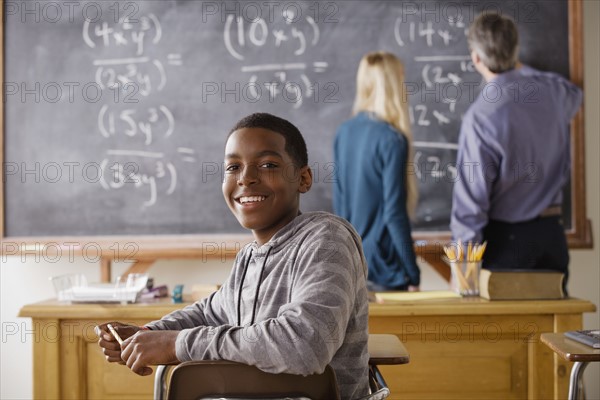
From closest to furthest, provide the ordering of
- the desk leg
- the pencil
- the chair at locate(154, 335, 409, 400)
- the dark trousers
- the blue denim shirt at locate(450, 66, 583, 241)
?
1. the chair at locate(154, 335, 409, 400)
2. the pencil
3. the desk leg
4. the dark trousers
5. the blue denim shirt at locate(450, 66, 583, 241)

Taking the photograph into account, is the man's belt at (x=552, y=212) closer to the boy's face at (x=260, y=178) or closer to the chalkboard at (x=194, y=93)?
the chalkboard at (x=194, y=93)

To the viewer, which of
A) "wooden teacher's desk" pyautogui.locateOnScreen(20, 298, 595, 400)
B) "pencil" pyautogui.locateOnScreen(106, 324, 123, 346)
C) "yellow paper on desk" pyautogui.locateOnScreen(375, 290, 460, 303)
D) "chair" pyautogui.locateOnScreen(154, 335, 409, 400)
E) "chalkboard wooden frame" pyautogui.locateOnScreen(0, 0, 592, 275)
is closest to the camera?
"chair" pyautogui.locateOnScreen(154, 335, 409, 400)

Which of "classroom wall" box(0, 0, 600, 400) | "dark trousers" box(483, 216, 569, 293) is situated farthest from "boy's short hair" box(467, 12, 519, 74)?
"dark trousers" box(483, 216, 569, 293)

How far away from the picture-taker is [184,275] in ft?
11.4

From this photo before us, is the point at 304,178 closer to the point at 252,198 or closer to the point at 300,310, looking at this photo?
the point at 252,198

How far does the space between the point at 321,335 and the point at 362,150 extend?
6.20 ft

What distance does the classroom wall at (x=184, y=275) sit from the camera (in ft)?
11.2

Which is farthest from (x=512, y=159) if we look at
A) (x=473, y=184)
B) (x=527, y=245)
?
(x=527, y=245)

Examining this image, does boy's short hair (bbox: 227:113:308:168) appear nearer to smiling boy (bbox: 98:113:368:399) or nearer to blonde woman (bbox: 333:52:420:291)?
smiling boy (bbox: 98:113:368:399)

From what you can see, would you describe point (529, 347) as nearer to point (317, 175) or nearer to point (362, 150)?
point (362, 150)

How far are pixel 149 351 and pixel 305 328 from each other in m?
0.32

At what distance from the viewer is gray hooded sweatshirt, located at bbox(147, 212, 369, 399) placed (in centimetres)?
126

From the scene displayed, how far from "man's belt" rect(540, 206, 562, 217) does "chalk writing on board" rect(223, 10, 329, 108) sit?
1156mm

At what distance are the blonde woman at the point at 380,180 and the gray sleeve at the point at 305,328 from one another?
167 centimetres
